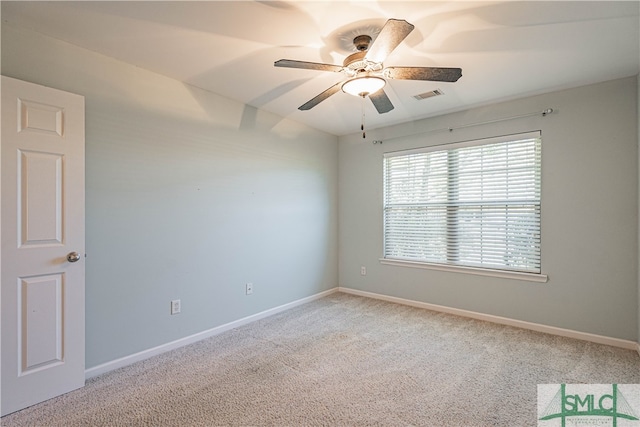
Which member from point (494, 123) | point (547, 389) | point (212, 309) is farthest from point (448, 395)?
point (494, 123)

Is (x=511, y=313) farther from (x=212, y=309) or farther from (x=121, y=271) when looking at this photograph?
A: (x=121, y=271)

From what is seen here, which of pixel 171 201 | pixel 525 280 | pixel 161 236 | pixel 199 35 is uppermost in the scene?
pixel 199 35

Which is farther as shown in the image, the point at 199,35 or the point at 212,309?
the point at 212,309

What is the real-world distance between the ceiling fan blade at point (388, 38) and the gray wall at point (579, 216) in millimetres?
2242

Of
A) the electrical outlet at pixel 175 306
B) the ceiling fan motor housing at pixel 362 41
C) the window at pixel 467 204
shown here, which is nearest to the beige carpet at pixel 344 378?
the electrical outlet at pixel 175 306

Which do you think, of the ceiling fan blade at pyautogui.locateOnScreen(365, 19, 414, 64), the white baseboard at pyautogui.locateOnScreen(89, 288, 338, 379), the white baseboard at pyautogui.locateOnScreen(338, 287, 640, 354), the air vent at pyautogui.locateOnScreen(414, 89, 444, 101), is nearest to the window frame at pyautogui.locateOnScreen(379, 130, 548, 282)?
the white baseboard at pyautogui.locateOnScreen(338, 287, 640, 354)

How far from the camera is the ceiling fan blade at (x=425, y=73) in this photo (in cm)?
199

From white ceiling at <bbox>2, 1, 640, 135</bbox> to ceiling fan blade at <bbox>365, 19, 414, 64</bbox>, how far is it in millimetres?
270

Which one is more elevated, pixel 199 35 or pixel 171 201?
pixel 199 35

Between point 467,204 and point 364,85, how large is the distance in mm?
2255

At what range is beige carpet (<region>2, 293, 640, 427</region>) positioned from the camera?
192 cm

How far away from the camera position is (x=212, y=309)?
10.5ft

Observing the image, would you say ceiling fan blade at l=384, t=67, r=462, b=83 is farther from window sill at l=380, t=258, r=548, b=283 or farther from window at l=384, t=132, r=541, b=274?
window sill at l=380, t=258, r=548, b=283

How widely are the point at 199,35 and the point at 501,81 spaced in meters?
2.68
